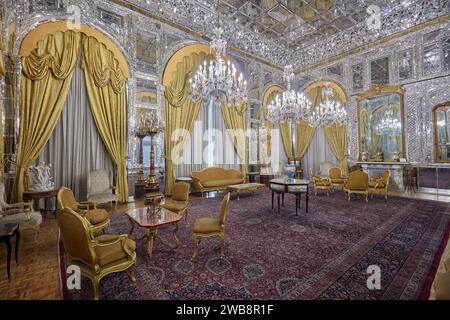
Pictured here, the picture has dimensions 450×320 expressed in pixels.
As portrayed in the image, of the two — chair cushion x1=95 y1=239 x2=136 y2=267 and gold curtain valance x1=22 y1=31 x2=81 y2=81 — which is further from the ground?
gold curtain valance x1=22 y1=31 x2=81 y2=81

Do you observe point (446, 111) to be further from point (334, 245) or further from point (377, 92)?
point (334, 245)

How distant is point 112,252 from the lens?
2.41m

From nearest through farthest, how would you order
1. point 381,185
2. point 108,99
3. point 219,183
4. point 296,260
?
point 296,260 → point 108,99 → point 381,185 → point 219,183

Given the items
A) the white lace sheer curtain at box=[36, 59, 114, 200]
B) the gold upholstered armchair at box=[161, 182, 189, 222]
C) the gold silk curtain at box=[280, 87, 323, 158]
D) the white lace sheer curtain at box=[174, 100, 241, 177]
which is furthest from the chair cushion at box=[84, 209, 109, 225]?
the gold silk curtain at box=[280, 87, 323, 158]

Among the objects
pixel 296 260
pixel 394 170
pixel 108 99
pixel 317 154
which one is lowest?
pixel 296 260

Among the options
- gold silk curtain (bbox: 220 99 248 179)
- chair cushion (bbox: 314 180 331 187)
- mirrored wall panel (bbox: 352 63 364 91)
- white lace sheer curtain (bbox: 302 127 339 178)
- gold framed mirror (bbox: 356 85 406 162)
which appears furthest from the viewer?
white lace sheer curtain (bbox: 302 127 339 178)

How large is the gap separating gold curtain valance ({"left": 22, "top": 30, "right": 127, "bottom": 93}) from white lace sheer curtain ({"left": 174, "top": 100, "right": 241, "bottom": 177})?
2.93 m

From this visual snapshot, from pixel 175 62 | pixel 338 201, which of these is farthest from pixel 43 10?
pixel 338 201

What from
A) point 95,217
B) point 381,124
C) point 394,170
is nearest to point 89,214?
point 95,217

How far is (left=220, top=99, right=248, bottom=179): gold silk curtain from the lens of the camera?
9.10m

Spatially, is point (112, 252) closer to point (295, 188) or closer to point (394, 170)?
point (295, 188)

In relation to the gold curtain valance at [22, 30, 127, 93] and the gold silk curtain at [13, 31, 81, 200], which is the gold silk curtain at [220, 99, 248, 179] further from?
the gold silk curtain at [13, 31, 81, 200]

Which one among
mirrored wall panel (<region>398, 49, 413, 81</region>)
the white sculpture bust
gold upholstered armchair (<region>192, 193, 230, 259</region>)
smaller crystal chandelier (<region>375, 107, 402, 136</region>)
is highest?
mirrored wall panel (<region>398, 49, 413, 81</region>)

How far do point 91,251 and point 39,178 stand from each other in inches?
155
